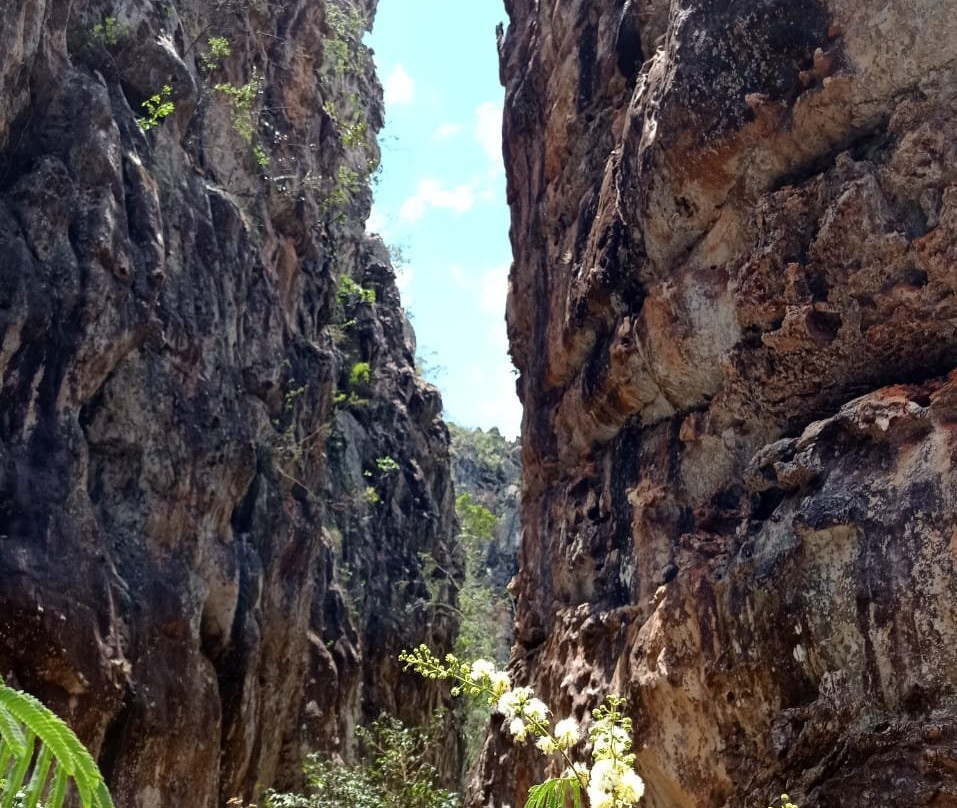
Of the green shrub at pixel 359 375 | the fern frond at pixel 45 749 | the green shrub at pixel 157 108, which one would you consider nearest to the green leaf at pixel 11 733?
the fern frond at pixel 45 749

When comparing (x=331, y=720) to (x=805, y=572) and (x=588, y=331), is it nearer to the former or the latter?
(x=588, y=331)

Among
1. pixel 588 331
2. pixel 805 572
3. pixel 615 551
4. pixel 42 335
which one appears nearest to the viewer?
pixel 805 572

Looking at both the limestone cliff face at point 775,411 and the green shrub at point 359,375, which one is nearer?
the limestone cliff face at point 775,411

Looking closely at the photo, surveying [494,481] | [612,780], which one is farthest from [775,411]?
[494,481]

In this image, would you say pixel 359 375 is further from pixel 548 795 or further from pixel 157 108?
pixel 548 795

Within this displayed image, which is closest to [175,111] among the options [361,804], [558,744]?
[361,804]

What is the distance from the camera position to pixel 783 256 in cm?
675

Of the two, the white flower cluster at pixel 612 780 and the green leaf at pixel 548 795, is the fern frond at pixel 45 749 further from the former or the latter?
the white flower cluster at pixel 612 780

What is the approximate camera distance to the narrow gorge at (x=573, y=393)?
571cm

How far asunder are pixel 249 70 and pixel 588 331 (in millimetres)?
12705

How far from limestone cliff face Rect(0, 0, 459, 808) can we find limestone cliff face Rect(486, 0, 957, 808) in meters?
5.20

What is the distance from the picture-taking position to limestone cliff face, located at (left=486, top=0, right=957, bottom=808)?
5219mm

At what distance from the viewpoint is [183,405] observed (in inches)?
531

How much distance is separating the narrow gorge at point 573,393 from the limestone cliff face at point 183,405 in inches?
2.6
